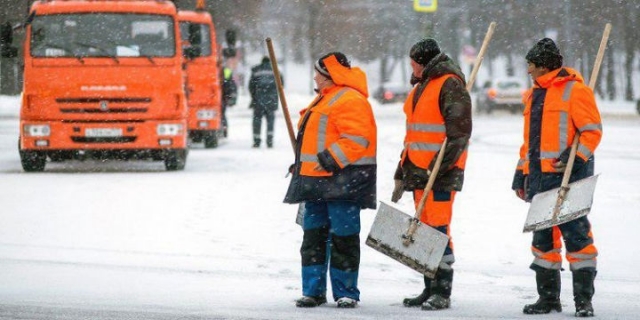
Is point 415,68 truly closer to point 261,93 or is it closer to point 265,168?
point 265,168

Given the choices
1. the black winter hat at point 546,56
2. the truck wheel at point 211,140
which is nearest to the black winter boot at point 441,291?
the black winter hat at point 546,56

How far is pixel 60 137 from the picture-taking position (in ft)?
56.6

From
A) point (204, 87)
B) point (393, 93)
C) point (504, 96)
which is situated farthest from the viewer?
point (393, 93)

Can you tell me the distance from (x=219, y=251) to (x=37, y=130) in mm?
8068

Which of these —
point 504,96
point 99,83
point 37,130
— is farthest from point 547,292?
point 504,96

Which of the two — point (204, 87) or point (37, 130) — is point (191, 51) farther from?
point (204, 87)

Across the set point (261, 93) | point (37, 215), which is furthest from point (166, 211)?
point (261, 93)

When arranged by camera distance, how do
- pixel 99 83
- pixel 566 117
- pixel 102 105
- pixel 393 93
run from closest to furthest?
pixel 566 117 < pixel 99 83 < pixel 102 105 < pixel 393 93

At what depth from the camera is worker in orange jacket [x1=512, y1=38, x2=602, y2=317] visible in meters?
7.04

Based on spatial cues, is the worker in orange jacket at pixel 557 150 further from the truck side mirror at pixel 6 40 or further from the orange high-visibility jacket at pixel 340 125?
the truck side mirror at pixel 6 40

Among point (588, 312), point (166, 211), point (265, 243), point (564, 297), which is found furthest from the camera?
point (166, 211)

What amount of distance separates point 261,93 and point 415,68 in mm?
16146

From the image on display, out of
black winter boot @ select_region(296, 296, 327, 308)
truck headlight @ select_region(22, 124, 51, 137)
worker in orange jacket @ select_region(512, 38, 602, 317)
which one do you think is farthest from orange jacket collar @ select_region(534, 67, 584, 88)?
truck headlight @ select_region(22, 124, 51, 137)

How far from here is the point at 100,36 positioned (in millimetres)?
Result: 17562
